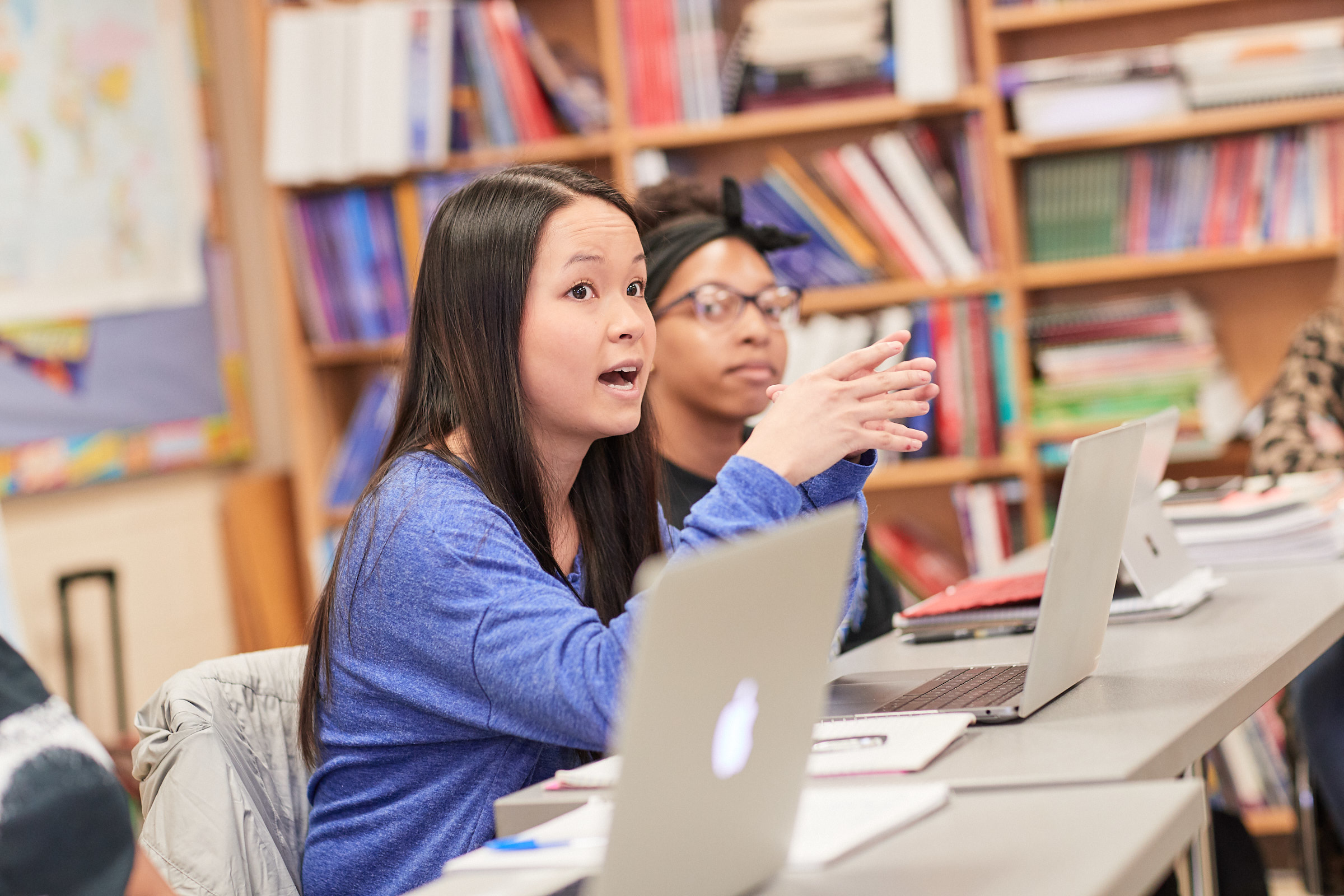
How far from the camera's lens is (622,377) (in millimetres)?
1438

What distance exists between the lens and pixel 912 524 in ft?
10.8

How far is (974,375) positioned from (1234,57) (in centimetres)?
80

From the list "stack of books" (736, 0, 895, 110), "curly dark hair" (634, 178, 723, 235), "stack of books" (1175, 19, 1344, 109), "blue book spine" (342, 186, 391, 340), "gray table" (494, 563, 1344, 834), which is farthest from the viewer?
"blue book spine" (342, 186, 391, 340)

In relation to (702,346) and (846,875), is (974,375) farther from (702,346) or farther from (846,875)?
(846,875)

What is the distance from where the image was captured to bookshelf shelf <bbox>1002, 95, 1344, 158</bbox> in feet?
9.38

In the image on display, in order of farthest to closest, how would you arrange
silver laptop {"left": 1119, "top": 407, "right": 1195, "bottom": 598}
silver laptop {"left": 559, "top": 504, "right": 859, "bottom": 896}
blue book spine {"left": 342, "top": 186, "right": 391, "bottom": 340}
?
blue book spine {"left": 342, "top": 186, "right": 391, "bottom": 340}
silver laptop {"left": 1119, "top": 407, "right": 1195, "bottom": 598}
silver laptop {"left": 559, "top": 504, "right": 859, "bottom": 896}

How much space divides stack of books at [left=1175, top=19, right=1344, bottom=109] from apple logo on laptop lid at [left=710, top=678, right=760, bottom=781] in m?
2.48

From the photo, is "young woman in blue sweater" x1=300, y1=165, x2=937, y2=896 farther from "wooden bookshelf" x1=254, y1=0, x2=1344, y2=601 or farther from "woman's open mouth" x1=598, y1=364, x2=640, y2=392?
"wooden bookshelf" x1=254, y1=0, x2=1344, y2=601

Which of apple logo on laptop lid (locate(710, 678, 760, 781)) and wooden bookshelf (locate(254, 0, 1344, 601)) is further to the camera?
wooden bookshelf (locate(254, 0, 1344, 601))

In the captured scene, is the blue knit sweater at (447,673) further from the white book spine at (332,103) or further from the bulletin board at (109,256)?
the white book spine at (332,103)

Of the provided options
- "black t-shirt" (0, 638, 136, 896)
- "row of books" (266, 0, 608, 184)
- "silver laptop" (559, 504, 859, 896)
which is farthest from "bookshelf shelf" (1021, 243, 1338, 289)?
"black t-shirt" (0, 638, 136, 896)

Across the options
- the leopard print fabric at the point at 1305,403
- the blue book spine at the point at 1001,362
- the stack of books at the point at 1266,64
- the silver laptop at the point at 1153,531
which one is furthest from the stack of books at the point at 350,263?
the silver laptop at the point at 1153,531

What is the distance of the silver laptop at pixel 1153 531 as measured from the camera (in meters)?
1.64

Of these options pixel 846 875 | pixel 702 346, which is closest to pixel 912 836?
pixel 846 875
